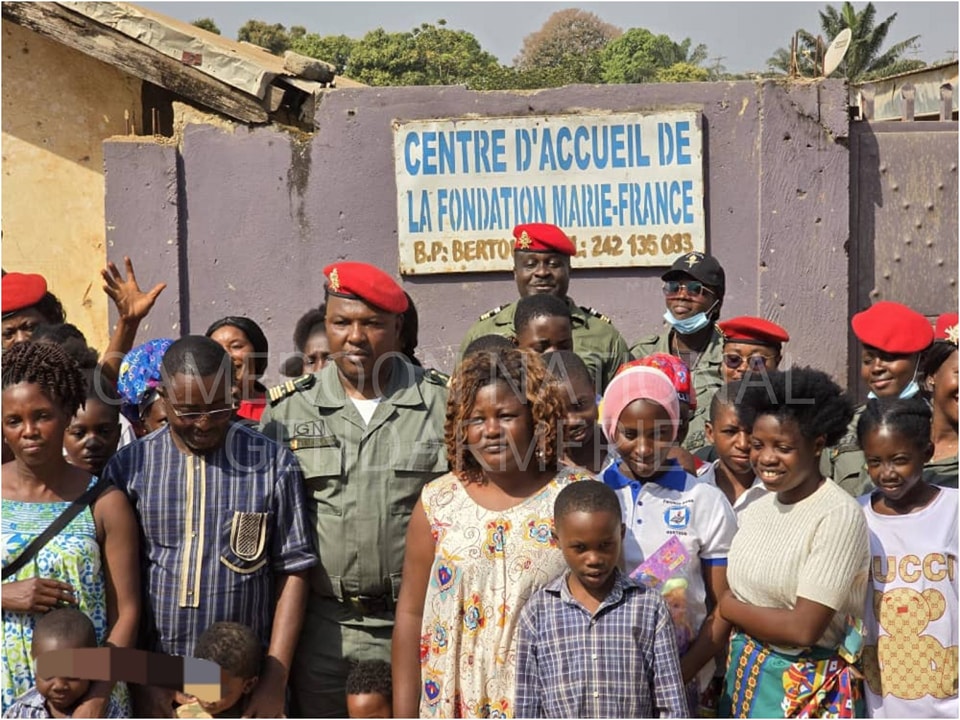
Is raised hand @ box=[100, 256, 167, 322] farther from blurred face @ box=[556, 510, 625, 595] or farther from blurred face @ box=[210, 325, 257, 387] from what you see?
blurred face @ box=[556, 510, 625, 595]

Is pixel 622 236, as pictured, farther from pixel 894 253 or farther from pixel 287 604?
pixel 287 604

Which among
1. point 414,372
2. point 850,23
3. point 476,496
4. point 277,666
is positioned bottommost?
point 277,666

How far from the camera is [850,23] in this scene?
34.7 meters

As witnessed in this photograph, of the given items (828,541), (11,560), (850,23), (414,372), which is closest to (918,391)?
(828,541)

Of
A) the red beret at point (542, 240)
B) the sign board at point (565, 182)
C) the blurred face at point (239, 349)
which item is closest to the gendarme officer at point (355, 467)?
the blurred face at point (239, 349)

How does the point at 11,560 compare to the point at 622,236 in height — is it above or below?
below

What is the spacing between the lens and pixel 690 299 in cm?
559

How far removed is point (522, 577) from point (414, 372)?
97cm

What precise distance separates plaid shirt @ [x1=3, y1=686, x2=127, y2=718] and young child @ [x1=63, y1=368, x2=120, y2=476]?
90 centimetres

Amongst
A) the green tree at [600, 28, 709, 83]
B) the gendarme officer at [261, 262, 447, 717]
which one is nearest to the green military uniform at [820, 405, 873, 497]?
the gendarme officer at [261, 262, 447, 717]

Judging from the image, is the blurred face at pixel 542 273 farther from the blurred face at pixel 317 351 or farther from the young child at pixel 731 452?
the young child at pixel 731 452

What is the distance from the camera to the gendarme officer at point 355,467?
3.87 metres

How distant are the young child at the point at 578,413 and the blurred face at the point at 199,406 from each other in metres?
1.05

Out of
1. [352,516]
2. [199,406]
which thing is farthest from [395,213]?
[199,406]
